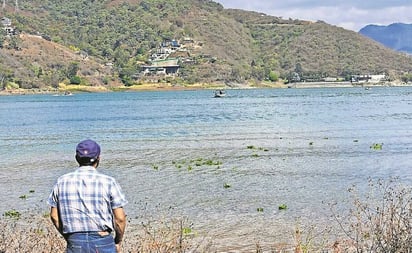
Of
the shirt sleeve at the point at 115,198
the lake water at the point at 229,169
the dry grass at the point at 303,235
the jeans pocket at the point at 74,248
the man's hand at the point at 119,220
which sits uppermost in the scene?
the shirt sleeve at the point at 115,198

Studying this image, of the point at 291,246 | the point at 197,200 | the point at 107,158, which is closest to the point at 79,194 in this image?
the point at 291,246

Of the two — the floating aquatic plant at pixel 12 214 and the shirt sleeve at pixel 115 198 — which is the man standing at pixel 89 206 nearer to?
the shirt sleeve at pixel 115 198

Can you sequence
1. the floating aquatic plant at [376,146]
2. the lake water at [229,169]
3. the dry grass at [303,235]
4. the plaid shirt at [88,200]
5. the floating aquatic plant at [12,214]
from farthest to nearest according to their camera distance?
1. the floating aquatic plant at [376,146]
2. the floating aquatic plant at [12,214]
3. the lake water at [229,169]
4. the dry grass at [303,235]
5. the plaid shirt at [88,200]

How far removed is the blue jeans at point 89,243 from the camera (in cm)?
688

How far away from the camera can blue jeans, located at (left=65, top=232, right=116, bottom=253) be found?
688 cm

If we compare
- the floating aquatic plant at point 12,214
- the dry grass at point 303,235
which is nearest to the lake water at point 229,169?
the floating aquatic plant at point 12,214

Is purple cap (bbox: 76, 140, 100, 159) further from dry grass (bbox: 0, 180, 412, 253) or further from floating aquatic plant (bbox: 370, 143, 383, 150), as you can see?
floating aquatic plant (bbox: 370, 143, 383, 150)

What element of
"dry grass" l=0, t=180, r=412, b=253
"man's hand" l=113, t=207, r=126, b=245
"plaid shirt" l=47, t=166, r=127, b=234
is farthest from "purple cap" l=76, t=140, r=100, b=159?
"dry grass" l=0, t=180, r=412, b=253

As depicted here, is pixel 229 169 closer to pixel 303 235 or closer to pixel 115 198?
pixel 303 235

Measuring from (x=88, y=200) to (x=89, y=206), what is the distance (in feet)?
0.21

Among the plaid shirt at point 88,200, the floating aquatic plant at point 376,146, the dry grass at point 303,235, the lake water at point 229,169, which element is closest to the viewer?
the plaid shirt at point 88,200

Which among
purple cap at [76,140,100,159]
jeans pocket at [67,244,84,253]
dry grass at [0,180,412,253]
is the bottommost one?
dry grass at [0,180,412,253]

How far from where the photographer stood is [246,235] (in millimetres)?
16031

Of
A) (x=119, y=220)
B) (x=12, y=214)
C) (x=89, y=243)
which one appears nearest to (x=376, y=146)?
(x=12, y=214)
